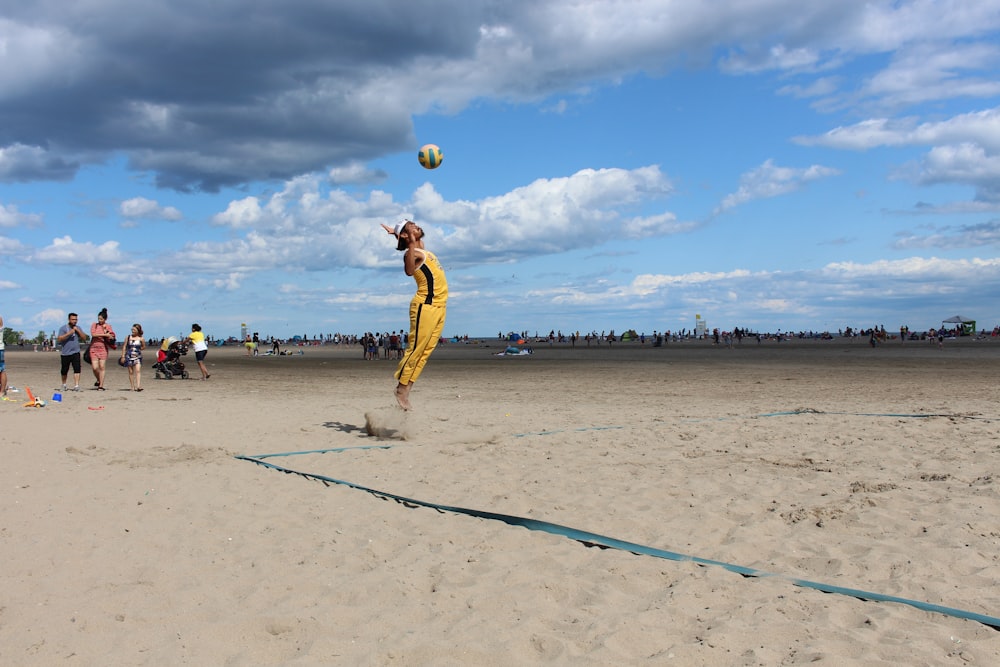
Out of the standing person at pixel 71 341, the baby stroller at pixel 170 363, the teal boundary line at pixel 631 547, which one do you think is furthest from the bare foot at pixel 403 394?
the baby stroller at pixel 170 363

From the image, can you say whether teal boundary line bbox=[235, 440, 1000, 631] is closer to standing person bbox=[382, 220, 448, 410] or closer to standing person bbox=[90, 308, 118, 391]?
standing person bbox=[382, 220, 448, 410]

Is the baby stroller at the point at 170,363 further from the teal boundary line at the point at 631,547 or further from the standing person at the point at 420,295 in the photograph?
the teal boundary line at the point at 631,547

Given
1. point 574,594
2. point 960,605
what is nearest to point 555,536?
point 574,594

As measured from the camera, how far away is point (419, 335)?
9195 mm

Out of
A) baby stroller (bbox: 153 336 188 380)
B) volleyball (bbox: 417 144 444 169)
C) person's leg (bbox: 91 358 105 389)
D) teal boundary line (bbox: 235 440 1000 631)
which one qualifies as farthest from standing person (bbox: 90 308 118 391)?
teal boundary line (bbox: 235 440 1000 631)

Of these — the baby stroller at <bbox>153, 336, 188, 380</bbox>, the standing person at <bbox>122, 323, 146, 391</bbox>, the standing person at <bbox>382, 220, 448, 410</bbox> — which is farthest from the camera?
the baby stroller at <bbox>153, 336, 188, 380</bbox>

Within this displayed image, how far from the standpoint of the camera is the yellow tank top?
29.9ft

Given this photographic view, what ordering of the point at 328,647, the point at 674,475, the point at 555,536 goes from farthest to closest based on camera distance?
the point at 674,475, the point at 555,536, the point at 328,647

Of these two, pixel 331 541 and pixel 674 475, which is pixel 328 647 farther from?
pixel 674 475

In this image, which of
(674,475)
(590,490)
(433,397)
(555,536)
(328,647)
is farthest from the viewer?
(433,397)

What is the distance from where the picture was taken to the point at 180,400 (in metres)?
14.7

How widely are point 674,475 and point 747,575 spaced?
2.57 meters

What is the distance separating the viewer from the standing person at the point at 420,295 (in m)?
9.09

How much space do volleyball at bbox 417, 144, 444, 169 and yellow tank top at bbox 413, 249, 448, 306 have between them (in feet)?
4.88
